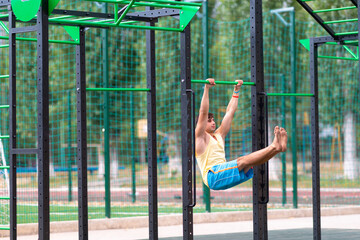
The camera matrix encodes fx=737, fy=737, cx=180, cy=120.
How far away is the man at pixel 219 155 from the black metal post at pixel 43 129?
1.83 meters

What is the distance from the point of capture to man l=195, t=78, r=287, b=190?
7363 millimetres

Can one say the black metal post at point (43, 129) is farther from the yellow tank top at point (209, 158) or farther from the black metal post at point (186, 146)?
the yellow tank top at point (209, 158)

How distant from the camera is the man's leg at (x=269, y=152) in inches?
285

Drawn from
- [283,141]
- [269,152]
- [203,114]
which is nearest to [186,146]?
[203,114]

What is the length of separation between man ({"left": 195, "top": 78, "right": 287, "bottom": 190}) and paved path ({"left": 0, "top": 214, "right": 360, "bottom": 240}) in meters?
2.70

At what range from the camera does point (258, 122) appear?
803 centimetres

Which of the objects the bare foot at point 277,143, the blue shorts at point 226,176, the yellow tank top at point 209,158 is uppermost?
the bare foot at point 277,143

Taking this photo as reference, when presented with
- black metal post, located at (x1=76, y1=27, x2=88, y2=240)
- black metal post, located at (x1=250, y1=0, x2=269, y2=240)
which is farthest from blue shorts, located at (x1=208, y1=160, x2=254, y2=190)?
black metal post, located at (x1=76, y1=27, x2=88, y2=240)

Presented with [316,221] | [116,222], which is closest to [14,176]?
[316,221]

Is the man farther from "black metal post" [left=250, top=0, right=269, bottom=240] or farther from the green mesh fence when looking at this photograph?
the green mesh fence

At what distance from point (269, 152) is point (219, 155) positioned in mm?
1025

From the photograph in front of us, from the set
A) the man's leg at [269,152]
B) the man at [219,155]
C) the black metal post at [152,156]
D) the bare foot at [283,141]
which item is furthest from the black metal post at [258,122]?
the black metal post at [152,156]

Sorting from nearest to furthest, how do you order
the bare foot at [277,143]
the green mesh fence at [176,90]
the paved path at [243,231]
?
the bare foot at [277,143], the paved path at [243,231], the green mesh fence at [176,90]

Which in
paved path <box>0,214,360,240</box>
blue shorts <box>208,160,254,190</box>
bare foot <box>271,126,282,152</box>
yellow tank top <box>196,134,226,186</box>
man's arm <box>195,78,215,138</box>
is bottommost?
paved path <box>0,214,360,240</box>
